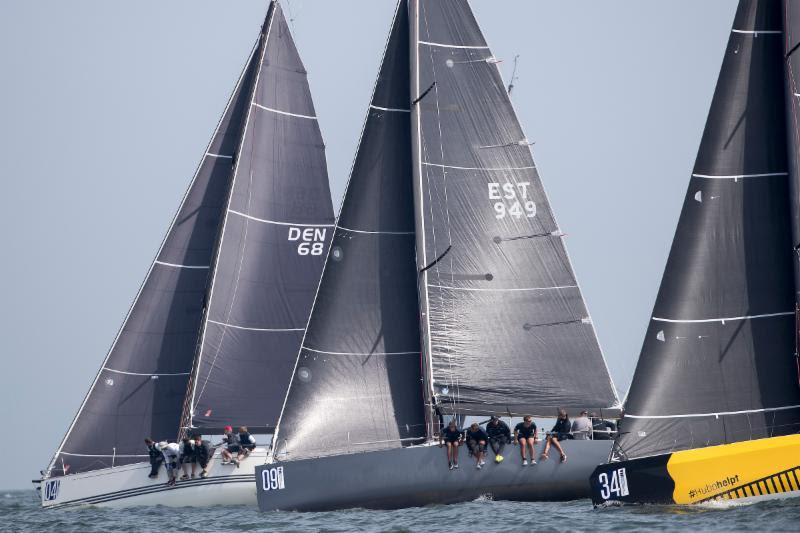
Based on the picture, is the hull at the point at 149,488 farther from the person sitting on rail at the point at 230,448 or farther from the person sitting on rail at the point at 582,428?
the person sitting on rail at the point at 582,428

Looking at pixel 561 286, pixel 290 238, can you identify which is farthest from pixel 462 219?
pixel 290 238

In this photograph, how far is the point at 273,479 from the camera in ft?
94.4

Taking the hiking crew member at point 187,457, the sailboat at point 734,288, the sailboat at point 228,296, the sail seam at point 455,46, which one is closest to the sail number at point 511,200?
the sail seam at point 455,46

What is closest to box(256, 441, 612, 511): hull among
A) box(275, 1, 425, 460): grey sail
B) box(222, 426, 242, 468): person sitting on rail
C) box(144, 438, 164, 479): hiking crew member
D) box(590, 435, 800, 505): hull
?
box(275, 1, 425, 460): grey sail

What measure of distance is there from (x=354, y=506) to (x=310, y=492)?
33.7 inches

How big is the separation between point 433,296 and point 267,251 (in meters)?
7.19

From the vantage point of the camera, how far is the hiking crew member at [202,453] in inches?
1277

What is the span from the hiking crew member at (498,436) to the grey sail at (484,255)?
1.03m

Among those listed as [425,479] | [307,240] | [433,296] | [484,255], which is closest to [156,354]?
[307,240]

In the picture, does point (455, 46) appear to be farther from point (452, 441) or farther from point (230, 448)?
point (230, 448)

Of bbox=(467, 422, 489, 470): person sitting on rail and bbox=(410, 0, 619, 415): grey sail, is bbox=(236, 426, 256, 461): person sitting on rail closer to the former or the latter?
bbox=(410, 0, 619, 415): grey sail

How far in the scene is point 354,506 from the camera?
92.7ft

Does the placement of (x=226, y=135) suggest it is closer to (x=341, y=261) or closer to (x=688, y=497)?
(x=341, y=261)

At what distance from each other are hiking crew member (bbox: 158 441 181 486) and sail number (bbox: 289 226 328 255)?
229 inches
